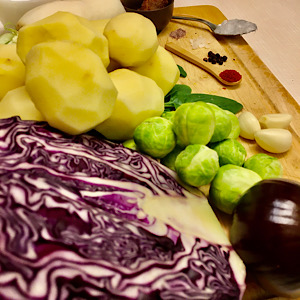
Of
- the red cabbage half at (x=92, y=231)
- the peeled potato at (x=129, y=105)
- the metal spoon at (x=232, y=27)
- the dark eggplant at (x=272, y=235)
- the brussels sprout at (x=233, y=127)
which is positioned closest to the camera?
the red cabbage half at (x=92, y=231)

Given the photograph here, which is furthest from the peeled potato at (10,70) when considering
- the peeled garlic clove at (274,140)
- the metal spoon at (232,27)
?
the metal spoon at (232,27)

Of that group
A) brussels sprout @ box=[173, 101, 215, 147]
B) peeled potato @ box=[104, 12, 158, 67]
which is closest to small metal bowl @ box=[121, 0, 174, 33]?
peeled potato @ box=[104, 12, 158, 67]

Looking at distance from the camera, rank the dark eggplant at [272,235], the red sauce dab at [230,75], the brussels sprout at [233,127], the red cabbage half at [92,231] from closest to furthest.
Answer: the red cabbage half at [92,231] < the dark eggplant at [272,235] < the brussels sprout at [233,127] < the red sauce dab at [230,75]

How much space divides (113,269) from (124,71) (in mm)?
660

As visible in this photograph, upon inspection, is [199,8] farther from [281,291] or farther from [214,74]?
[281,291]

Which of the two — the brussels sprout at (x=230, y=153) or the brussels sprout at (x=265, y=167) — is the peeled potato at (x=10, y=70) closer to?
the brussels sprout at (x=230, y=153)

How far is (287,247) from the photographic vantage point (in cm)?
79

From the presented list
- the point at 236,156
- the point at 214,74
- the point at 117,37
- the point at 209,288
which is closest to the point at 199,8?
the point at 214,74

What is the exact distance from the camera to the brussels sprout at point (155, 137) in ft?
3.40

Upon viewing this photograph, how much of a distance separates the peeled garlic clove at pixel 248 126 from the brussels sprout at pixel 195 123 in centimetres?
30

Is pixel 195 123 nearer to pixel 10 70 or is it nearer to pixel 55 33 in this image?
pixel 55 33

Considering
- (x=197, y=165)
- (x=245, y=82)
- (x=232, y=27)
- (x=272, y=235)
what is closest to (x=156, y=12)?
(x=232, y=27)

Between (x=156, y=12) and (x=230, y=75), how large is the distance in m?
0.53

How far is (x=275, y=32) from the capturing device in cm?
233
